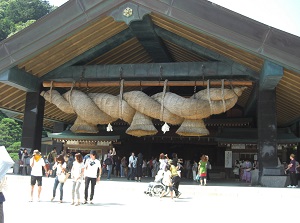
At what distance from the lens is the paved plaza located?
22.0ft

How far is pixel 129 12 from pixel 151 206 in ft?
20.4

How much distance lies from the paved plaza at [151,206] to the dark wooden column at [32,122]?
2.29m

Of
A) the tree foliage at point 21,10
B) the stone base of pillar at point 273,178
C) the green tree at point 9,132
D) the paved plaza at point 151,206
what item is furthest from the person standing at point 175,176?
the tree foliage at point 21,10

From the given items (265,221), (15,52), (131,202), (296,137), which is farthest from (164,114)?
(296,137)

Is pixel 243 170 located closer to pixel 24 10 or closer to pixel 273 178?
pixel 273 178

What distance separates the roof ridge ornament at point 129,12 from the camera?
11.1m

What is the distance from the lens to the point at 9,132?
32812 mm

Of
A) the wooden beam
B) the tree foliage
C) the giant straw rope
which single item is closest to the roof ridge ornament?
the wooden beam

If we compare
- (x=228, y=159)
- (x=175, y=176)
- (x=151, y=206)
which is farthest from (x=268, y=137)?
(x=228, y=159)

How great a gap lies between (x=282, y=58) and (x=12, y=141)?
28.7m

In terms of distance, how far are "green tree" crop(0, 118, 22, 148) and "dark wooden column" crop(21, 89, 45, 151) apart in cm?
1948

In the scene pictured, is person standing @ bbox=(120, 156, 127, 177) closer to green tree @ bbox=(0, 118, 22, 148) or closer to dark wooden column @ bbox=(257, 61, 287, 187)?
dark wooden column @ bbox=(257, 61, 287, 187)

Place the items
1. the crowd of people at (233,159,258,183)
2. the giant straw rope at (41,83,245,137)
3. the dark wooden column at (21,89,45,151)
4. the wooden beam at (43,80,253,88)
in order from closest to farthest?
1. the giant straw rope at (41,83,245,137)
2. the wooden beam at (43,80,253,88)
3. the dark wooden column at (21,89,45,151)
4. the crowd of people at (233,159,258,183)

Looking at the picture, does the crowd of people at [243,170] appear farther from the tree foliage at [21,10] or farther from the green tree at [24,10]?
the green tree at [24,10]
